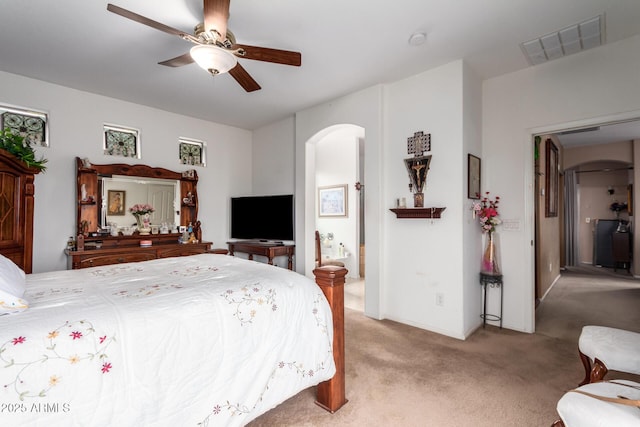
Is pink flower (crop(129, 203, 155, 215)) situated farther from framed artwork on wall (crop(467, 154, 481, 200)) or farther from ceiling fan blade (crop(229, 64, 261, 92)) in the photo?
framed artwork on wall (crop(467, 154, 481, 200))

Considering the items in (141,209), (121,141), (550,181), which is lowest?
(141,209)

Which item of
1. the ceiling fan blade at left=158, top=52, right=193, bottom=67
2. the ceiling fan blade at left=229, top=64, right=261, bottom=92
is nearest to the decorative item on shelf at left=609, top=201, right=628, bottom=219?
the ceiling fan blade at left=229, top=64, right=261, bottom=92

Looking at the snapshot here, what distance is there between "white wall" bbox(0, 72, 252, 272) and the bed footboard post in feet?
11.1

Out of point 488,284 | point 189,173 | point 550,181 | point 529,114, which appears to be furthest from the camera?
point 550,181

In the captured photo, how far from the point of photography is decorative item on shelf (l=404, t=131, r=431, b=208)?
10.3 ft

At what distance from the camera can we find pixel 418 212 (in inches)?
123

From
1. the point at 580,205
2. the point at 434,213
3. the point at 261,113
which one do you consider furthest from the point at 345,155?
the point at 580,205

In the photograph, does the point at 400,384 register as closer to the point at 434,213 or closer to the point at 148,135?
the point at 434,213

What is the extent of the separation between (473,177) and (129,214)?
423 centimetres

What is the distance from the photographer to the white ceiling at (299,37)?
85.0 inches

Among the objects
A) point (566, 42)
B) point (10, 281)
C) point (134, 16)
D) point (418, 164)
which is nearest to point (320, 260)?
point (418, 164)

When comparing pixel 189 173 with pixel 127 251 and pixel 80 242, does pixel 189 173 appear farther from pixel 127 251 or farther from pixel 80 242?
pixel 80 242

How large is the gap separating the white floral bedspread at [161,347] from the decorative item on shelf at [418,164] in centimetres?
189

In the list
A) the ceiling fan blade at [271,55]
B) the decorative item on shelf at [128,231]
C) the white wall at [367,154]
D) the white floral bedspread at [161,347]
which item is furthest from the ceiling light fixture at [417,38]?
the decorative item on shelf at [128,231]
